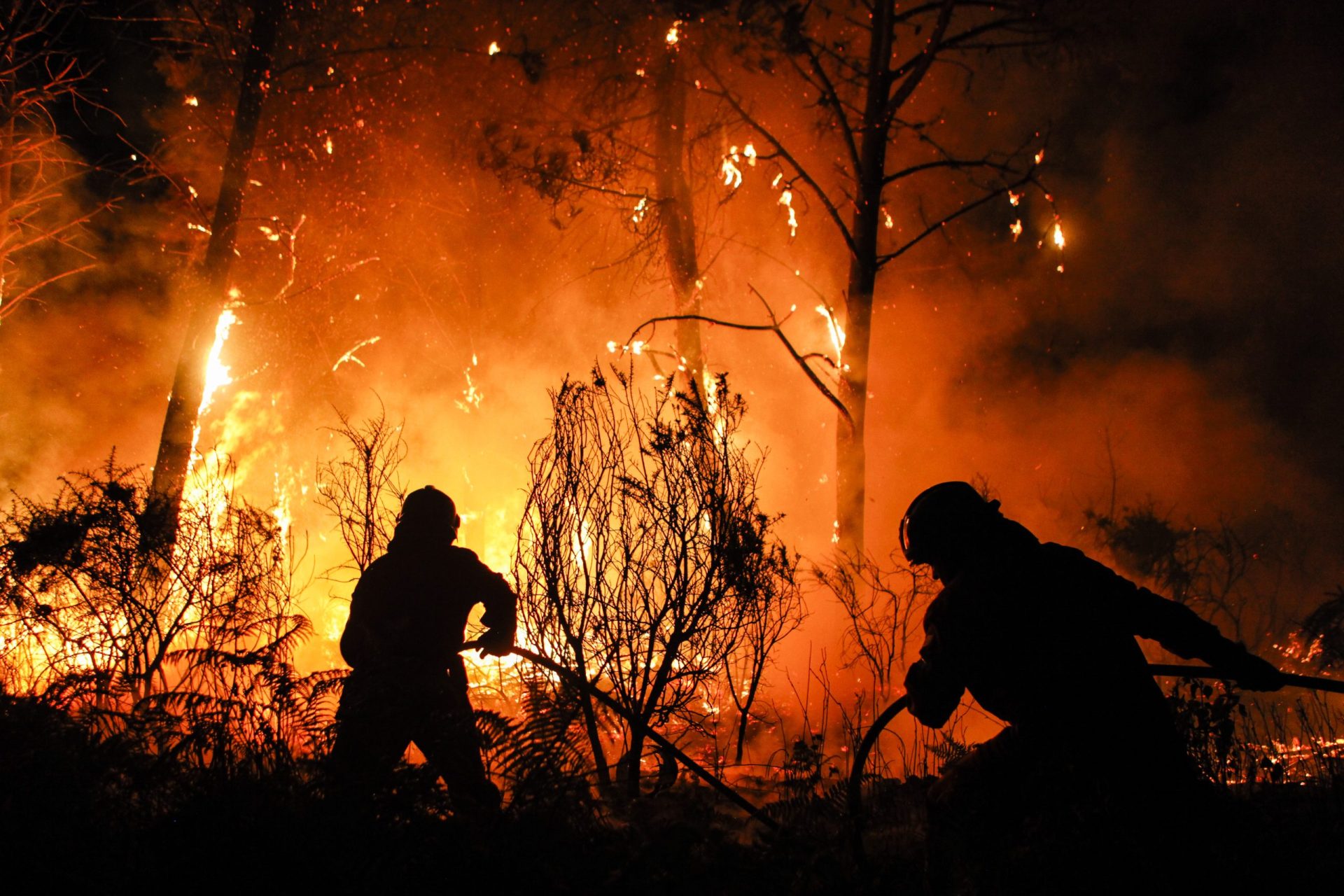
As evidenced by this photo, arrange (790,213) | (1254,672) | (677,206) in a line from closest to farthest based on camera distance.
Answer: (1254,672)
(677,206)
(790,213)

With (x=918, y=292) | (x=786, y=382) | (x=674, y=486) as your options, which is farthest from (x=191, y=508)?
(x=918, y=292)

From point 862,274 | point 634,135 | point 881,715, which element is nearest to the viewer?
point 881,715

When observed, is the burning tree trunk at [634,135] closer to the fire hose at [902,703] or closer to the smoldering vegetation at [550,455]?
the smoldering vegetation at [550,455]

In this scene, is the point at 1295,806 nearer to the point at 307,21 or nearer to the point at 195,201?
the point at 195,201

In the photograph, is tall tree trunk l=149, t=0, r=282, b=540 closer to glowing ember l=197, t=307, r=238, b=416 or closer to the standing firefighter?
glowing ember l=197, t=307, r=238, b=416

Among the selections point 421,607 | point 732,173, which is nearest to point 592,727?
point 421,607

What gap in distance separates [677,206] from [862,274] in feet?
10.8

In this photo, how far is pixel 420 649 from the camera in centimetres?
393

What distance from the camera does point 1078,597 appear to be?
2584 millimetres

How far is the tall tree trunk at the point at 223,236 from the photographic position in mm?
8688

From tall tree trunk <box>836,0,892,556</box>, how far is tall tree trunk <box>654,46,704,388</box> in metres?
2.55

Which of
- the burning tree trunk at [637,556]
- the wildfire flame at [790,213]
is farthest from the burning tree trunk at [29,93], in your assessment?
the wildfire flame at [790,213]

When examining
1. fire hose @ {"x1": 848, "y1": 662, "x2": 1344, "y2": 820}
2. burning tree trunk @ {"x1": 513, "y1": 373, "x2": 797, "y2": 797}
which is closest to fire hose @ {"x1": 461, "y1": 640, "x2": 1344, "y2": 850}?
fire hose @ {"x1": 848, "y1": 662, "x2": 1344, "y2": 820}

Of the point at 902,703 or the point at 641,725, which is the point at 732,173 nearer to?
the point at 641,725
